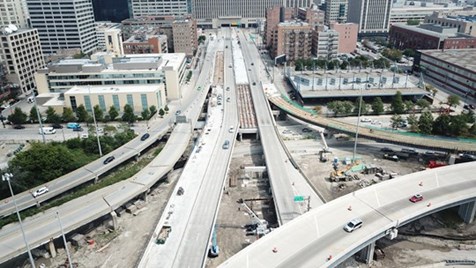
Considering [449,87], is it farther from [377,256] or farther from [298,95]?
[377,256]

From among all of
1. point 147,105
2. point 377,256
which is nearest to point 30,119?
point 147,105

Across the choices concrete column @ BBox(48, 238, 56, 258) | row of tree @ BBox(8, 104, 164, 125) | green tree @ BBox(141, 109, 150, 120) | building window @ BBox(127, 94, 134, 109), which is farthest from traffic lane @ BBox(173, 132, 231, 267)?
building window @ BBox(127, 94, 134, 109)

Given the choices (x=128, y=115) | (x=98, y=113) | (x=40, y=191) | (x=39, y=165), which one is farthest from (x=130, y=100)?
(x=40, y=191)

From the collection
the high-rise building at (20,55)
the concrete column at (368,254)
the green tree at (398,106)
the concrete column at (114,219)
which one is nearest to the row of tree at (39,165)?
the concrete column at (114,219)

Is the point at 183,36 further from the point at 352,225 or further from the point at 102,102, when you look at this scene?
the point at 352,225

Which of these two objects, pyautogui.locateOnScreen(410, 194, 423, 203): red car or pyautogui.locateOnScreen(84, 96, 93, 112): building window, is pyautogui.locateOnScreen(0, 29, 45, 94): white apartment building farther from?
pyautogui.locateOnScreen(410, 194, 423, 203): red car

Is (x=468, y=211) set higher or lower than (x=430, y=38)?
lower

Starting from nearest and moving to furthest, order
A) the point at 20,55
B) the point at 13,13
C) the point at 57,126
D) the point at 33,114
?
the point at 57,126
the point at 33,114
the point at 20,55
the point at 13,13

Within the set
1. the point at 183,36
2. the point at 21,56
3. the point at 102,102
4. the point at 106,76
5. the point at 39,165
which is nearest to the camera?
the point at 39,165
